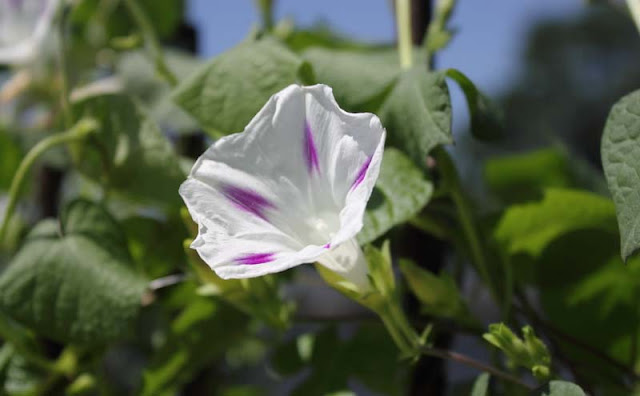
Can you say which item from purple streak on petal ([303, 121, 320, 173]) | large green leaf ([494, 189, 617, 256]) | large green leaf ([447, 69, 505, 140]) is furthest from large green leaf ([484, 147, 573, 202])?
purple streak on petal ([303, 121, 320, 173])

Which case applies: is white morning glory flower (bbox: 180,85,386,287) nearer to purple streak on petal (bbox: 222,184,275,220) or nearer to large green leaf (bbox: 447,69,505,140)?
purple streak on petal (bbox: 222,184,275,220)

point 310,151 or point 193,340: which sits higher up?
point 310,151

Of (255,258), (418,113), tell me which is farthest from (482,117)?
(255,258)

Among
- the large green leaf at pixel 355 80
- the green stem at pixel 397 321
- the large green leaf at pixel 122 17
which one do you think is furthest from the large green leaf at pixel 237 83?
the large green leaf at pixel 122 17

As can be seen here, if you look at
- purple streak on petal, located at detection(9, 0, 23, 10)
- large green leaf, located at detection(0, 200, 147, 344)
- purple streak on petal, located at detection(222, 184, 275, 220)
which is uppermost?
purple streak on petal, located at detection(222, 184, 275, 220)

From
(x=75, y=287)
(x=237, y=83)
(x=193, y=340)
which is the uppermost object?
(x=237, y=83)

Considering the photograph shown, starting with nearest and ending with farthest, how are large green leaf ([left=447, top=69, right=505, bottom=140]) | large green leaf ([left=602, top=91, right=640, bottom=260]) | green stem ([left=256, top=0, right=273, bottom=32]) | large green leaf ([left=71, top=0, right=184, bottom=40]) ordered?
large green leaf ([left=602, top=91, right=640, bottom=260]), large green leaf ([left=447, top=69, right=505, bottom=140]), green stem ([left=256, top=0, right=273, bottom=32]), large green leaf ([left=71, top=0, right=184, bottom=40])

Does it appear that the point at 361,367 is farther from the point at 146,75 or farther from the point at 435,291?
the point at 146,75
